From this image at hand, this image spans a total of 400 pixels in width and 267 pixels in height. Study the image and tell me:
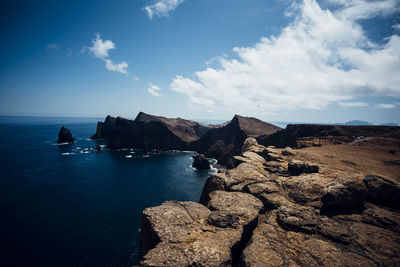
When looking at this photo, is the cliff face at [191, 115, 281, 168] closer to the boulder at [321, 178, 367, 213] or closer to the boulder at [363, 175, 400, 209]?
the boulder at [363, 175, 400, 209]

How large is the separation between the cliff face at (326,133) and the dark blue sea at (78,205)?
3771 cm

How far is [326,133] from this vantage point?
5388 cm

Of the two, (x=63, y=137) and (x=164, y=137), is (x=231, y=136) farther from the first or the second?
(x=63, y=137)

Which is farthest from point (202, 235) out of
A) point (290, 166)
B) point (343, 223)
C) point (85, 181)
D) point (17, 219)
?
point (85, 181)

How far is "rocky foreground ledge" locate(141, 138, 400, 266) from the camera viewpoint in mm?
7203

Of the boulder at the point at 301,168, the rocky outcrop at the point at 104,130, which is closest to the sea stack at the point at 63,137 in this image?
the rocky outcrop at the point at 104,130

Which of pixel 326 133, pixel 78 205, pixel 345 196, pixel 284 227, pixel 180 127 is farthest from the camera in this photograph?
pixel 180 127

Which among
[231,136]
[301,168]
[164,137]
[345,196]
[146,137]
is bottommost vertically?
[146,137]

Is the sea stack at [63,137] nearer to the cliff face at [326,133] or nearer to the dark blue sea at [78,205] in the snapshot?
Result: the dark blue sea at [78,205]

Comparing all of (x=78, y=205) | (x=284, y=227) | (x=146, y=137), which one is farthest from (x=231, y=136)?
(x=284, y=227)

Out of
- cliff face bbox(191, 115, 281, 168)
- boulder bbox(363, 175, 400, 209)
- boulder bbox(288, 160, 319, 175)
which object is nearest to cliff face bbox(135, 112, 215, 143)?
cliff face bbox(191, 115, 281, 168)

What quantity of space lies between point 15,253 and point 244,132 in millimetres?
88875

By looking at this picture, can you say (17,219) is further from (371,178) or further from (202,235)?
(371,178)

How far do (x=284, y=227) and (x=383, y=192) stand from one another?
290 inches
